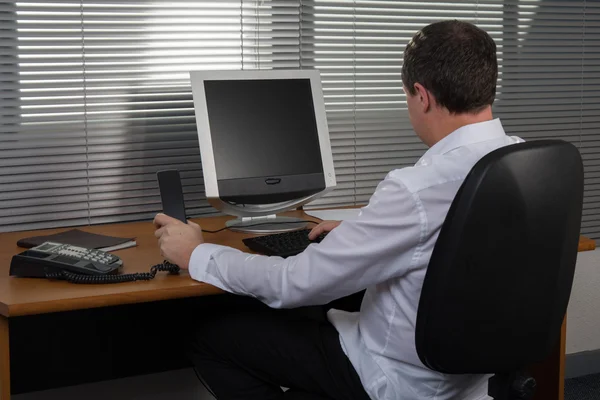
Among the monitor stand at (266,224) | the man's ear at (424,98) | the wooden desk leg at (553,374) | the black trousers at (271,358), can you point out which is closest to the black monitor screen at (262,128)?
the monitor stand at (266,224)

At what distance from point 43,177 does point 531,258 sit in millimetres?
1524

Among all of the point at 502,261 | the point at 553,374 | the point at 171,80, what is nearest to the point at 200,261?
the point at 502,261

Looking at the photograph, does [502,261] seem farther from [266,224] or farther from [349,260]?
[266,224]

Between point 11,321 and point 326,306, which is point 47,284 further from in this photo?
point 326,306

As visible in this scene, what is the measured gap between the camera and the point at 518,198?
140 cm

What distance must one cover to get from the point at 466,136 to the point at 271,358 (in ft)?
2.25

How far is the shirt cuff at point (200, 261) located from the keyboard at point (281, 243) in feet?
0.67

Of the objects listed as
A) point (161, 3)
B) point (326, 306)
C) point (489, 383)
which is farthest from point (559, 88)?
point (489, 383)

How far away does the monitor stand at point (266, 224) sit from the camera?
7.39ft

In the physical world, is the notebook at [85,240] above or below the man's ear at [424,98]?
below

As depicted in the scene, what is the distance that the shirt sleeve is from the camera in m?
1.50

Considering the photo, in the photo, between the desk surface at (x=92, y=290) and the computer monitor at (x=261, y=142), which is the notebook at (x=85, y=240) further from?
the computer monitor at (x=261, y=142)

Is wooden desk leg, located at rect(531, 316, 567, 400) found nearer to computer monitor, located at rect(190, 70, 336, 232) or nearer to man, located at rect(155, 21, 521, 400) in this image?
man, located at rect(155, 21, 521, 400)

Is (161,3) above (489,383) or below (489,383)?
above
